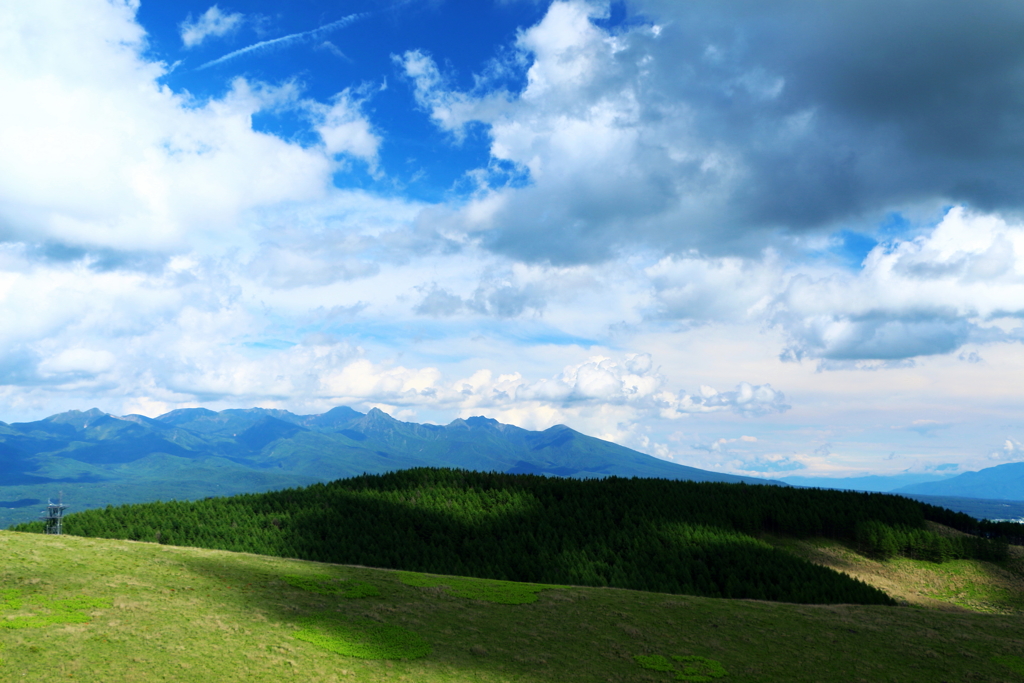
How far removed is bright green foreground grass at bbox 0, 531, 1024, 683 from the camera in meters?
21.6

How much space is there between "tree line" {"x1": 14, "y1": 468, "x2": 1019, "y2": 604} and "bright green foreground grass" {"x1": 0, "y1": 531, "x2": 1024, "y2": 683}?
921 inches

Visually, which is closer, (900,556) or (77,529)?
(77,529)

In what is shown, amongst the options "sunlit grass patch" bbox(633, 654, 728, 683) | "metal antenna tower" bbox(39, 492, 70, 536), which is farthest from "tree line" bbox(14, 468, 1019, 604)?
"sunlit grass patch" bbox(633, 654, 728, 683)

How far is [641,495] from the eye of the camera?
90.2 metres

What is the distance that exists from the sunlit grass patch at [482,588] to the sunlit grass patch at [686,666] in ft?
31.7

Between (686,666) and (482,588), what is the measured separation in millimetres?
14694

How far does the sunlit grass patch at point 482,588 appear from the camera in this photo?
117 feet

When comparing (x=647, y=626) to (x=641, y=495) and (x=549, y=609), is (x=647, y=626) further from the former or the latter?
(x=641, y=495)

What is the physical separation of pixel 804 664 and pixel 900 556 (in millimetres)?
69119

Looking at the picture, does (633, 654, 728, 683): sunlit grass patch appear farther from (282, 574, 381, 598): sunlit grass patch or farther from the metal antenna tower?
the metal antenna tower

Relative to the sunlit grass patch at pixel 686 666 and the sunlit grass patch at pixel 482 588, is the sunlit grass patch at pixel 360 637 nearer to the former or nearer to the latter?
the sunlit grass patch at pixel 482 588

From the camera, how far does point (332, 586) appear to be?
33719 millimetres

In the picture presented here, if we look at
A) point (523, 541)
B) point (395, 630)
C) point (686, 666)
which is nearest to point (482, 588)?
point (395, 630)

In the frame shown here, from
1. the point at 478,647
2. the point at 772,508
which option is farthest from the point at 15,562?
the point at 772,508
